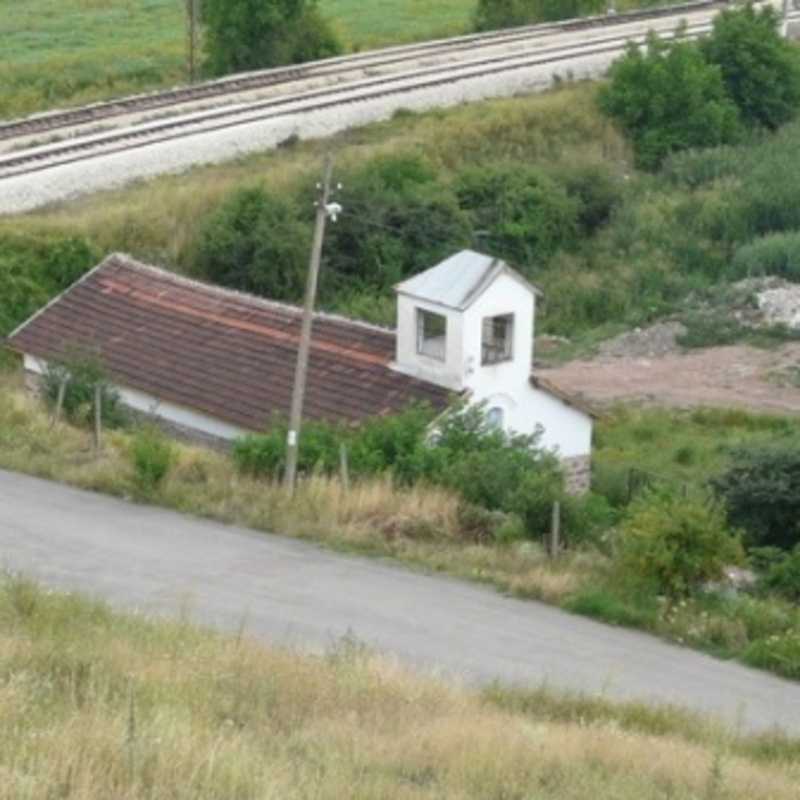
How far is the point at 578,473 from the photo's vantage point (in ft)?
88.5

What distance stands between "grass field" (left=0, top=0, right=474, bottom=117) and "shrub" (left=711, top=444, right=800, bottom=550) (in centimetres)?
2984

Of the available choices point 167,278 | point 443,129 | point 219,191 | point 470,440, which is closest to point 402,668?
point 470,440

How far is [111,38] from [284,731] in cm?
5348

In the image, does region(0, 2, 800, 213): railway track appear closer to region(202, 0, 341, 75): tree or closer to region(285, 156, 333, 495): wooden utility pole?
region(202, 0, 341, 75): tree

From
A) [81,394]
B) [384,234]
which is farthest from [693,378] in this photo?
[81,394]

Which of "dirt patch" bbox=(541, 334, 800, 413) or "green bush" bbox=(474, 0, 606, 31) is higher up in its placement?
"green bush" bbox=(474, 0, 606, 31)

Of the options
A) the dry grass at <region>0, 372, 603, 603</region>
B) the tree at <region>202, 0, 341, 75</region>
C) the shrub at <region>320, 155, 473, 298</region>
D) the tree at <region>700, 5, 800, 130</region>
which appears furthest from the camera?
the tree at <region>202, 0, 341, 75</region>

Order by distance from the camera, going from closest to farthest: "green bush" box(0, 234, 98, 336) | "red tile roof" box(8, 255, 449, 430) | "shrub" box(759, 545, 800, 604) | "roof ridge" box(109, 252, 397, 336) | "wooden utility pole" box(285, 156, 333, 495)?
"shrub" box(759, 545, 800, 604), "wooden utility pole" box(285, 156, 333, 495), "red tile roof" box(8, 255, 449, 430), "roof ridge" box(109, 252, 397, 336), "green bush" box(0, 234, 98, 336)

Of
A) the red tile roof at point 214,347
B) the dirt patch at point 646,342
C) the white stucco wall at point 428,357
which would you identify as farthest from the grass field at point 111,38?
the white stucco wall at point 428,357

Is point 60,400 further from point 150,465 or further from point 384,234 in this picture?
point 384,234

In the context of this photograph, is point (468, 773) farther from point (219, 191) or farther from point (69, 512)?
point (219, 191)

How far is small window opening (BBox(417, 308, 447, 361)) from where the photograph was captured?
26078 mm

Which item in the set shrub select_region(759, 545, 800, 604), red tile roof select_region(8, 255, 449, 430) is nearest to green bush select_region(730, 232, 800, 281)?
red tile roof select_region(8, 255, 449, 430)

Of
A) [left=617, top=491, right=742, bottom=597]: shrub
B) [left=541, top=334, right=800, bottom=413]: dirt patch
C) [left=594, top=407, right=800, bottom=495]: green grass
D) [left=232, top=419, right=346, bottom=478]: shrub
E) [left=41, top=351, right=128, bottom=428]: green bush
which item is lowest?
[left=541, top=334, right=800, bottom=413]: dirt patch
